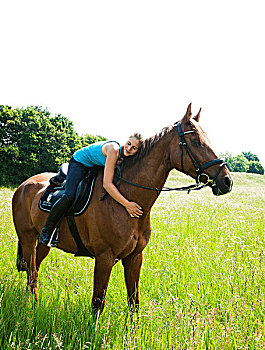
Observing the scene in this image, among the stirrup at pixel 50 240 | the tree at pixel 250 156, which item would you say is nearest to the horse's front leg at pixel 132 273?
the stirrup at pixel 50 240

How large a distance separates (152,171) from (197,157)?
22.2 inches

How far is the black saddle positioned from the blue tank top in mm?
152

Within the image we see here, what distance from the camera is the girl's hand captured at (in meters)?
3.32

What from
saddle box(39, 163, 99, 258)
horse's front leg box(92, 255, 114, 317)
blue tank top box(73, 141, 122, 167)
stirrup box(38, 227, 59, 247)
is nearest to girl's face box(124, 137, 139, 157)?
blue tank top box(73, 141, 122, 167)

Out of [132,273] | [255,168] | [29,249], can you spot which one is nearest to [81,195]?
[132,273]

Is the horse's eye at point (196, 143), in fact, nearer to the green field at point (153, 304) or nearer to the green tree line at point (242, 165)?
the green field at point (153, 304)

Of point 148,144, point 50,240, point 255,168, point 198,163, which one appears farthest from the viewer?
point 255,168

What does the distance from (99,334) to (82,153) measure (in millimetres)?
2200

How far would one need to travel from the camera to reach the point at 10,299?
365 cm

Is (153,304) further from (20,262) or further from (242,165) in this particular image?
(242,165)

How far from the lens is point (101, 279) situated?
340cm

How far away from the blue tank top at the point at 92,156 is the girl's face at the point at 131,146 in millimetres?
314

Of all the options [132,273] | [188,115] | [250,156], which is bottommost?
[250,156]

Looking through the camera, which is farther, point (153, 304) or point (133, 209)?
point (153, 304)
